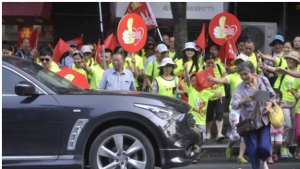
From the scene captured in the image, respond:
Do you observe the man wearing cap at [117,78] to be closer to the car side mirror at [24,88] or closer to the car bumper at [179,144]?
the car bumper at [179,144]

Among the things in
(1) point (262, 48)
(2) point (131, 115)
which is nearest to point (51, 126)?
(2) point (131, 115)

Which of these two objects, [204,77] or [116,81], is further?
[204,77]

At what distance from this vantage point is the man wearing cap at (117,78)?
8039 mm

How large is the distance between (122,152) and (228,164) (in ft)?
9.27

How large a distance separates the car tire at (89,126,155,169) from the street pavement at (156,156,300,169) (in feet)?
6.94

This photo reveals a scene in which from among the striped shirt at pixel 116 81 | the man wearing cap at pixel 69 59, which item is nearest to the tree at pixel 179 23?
the man wearing cap at pixel 69 59

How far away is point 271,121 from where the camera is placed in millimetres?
6637

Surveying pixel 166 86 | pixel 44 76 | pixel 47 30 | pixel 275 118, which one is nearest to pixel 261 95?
pixel 275 118

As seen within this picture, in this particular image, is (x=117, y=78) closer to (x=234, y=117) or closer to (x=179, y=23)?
(x=234, y=117)

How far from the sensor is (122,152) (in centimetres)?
625

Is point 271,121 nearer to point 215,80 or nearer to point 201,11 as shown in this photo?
point 215,80

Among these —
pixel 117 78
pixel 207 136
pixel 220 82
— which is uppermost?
pixel 117 78

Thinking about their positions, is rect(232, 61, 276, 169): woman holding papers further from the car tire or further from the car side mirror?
the car side mirror

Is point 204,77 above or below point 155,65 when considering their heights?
below
